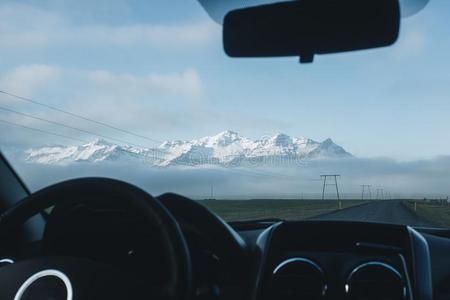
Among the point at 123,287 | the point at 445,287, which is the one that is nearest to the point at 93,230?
the point at 123,287

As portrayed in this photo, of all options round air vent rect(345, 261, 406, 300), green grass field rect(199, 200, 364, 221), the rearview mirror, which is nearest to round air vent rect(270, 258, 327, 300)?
round air vent rect(345, 261, 406, 300)

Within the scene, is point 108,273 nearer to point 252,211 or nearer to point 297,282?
point 297,282

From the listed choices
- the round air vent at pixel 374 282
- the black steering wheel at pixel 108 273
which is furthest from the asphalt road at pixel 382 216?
the black steering wheel at pixel 108 273

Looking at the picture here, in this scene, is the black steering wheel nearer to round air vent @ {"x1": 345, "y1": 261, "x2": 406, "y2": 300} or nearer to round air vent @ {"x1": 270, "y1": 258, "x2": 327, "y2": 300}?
round air vent @ {"x1": 270, "y1": 258, "x2": 327, "y2": 300}

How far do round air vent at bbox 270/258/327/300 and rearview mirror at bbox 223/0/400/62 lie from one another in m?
1.14

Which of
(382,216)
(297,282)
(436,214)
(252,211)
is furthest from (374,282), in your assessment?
(382,216)

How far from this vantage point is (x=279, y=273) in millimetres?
3041

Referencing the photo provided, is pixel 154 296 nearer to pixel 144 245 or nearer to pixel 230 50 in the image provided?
pixel 144 245

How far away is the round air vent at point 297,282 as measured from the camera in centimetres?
301

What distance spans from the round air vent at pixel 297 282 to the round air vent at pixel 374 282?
0.51 feet

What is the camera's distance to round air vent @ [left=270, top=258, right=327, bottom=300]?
9.87ft

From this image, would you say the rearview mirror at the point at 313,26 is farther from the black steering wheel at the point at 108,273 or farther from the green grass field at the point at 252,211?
the black steering wheel at the point at 108,273

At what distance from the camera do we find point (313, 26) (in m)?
2.58

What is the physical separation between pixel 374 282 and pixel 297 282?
1.33ft
